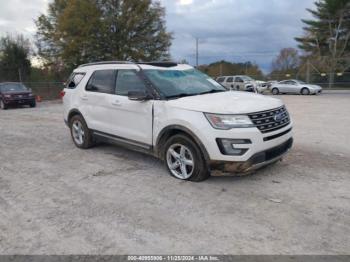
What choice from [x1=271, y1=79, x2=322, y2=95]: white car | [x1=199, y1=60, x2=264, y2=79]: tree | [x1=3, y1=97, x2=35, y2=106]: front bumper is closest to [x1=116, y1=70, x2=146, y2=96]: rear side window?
[x1=3, y1=97, x2=35, y2=106]: front bumper

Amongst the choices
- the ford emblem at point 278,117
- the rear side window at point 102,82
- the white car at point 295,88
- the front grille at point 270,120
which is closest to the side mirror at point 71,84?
the rear side window at point 102,82

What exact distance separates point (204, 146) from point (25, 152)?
4472 mm

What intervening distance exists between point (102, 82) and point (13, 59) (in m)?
30.8

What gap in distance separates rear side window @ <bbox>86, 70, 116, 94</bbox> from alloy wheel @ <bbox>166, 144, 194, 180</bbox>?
6.20 ft

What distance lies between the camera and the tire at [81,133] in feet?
23.3

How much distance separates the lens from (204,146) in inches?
184

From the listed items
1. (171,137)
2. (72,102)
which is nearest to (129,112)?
(171,137)

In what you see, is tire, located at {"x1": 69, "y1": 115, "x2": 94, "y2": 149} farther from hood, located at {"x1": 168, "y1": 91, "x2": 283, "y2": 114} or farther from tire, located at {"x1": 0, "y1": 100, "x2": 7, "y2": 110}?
tire, located at {"x1": 0, "y1": 100, "x2": 7, "y2": 110}

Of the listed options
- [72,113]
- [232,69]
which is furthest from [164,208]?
[232,69]

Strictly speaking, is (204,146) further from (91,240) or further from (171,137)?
(91,240)

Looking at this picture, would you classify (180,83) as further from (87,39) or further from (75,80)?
(87,39)

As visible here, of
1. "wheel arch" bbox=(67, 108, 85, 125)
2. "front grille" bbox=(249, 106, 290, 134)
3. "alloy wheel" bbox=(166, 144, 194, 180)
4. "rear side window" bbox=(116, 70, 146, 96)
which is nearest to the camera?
"front grille" bbox=(249, 106, 290, 134)

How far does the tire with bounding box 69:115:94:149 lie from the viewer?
7094 mm

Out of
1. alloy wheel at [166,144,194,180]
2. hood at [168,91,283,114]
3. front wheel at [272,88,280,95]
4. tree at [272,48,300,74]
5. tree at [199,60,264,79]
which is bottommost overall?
alloy wheel at [166,144,194,180]
